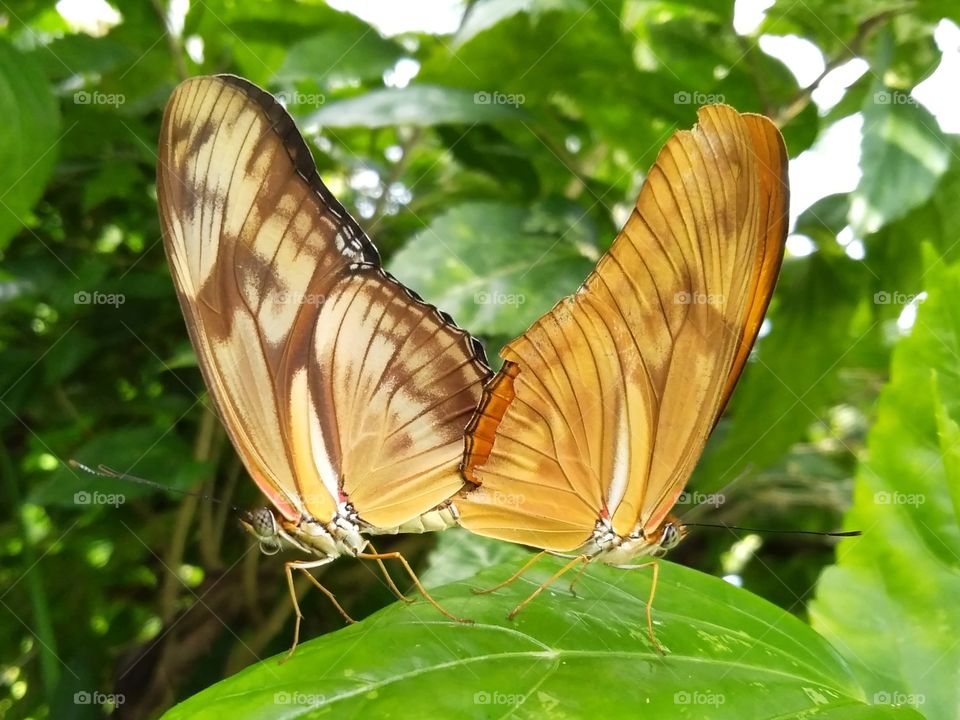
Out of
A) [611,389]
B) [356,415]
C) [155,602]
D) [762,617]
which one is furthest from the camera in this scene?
[155,602]

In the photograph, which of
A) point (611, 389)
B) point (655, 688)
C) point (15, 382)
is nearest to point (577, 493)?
point (611, 389)

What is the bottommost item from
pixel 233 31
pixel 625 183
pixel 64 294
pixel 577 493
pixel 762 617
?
pixel 762 617

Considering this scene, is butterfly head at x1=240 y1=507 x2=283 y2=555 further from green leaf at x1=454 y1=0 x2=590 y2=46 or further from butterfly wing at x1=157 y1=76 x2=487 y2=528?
green leaf at x1=454 y1=0 x2=590 y2=46

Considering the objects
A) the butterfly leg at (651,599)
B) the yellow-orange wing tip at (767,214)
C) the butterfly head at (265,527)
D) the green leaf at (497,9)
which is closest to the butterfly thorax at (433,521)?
the butterfly head at (265,527)

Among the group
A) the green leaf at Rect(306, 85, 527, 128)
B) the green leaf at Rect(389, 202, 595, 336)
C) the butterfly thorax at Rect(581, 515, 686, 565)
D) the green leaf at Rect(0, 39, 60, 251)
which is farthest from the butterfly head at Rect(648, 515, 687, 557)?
the green leaf at Rect(0, 39, 60, 251)

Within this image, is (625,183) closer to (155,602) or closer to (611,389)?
(611,389)

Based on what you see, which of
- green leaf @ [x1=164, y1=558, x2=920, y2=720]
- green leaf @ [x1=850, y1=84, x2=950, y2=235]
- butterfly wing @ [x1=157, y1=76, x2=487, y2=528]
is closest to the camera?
green leaf @ [x1=164, y1=558, x2=920, y2=720]

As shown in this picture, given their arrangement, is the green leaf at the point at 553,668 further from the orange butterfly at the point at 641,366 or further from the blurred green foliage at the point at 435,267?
the blurred green foliage at the point at 435,267

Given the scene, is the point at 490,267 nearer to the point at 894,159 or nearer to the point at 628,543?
the point at 628,543
